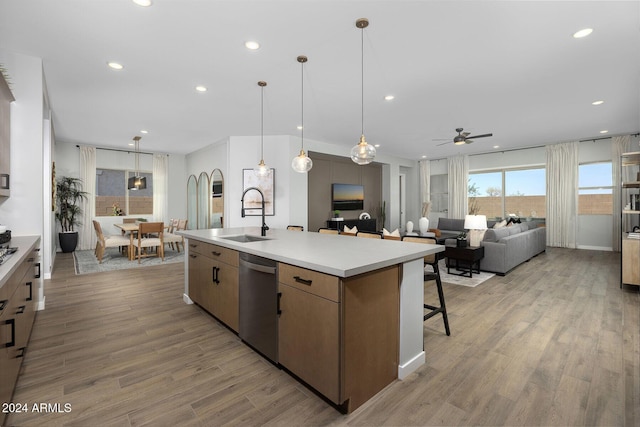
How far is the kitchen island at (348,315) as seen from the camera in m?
1.64

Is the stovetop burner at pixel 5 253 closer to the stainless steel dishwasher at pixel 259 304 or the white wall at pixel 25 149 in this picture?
the white wall at pixel 25 149

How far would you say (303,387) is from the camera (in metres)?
1.95

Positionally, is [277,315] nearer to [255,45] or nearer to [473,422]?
[473,422]

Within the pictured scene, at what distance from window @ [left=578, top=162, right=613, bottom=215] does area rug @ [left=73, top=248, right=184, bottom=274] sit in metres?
9.82

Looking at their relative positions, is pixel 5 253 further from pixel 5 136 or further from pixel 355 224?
pixel 355 224

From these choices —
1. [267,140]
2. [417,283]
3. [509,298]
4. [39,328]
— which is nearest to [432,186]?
[267,140]

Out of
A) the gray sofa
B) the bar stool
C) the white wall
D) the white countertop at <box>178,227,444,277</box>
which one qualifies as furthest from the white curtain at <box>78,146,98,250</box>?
the gray sofa

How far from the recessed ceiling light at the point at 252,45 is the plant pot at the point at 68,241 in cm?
713

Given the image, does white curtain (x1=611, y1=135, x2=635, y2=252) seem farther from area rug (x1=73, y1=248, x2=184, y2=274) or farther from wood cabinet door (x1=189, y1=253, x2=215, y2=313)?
area rug (x1=73, y1=248, x2=184, y2=274)

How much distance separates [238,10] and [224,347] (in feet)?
9.19

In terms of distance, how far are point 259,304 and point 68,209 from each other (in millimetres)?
7852

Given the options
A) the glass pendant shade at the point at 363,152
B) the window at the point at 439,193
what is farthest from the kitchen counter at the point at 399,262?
the window at the point at 439,193

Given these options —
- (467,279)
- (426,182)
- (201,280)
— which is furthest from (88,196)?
(426,182)

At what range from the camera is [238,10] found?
8.10 ft
